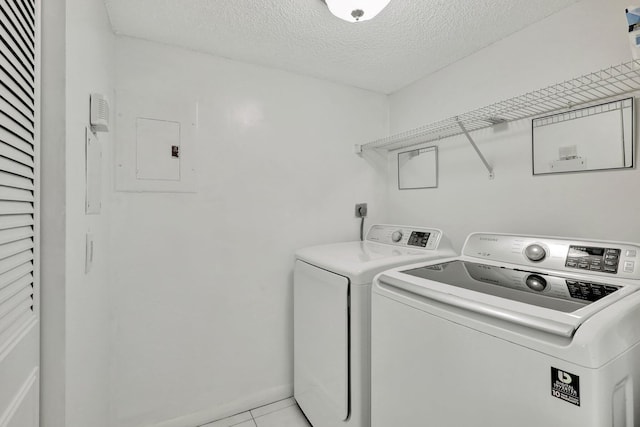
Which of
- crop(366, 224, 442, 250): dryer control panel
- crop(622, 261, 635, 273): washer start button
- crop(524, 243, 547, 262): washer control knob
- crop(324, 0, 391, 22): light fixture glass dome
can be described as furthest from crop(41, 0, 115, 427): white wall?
crop(622, 261, 635, 273): washer start button

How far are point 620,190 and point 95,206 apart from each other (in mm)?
2332

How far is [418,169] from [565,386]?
69.9 inches

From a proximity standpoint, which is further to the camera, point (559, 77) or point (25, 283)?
point (559, 77)

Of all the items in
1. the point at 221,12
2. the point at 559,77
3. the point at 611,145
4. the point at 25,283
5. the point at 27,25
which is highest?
the point at 221,12

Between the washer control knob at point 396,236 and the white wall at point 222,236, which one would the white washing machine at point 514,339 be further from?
the white wall at point 222,236

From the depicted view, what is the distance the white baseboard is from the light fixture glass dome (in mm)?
2344

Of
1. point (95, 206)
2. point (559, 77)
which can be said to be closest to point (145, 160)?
point (95, 206)

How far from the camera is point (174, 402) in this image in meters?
1.76

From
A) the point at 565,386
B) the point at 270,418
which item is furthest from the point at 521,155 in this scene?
the point at 270,418

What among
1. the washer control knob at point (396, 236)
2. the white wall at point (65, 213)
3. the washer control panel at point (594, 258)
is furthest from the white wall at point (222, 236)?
the washer control panel at point (594, 258)

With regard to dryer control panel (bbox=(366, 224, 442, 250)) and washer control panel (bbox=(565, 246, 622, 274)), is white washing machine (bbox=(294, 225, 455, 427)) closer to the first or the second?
Answer: dryer control panel (bbox=(366, 224, 442, 250))

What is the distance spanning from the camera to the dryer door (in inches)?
58.1

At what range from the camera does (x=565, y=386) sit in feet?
2.33

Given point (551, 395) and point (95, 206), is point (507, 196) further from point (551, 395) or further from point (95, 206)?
point (95, 206)
